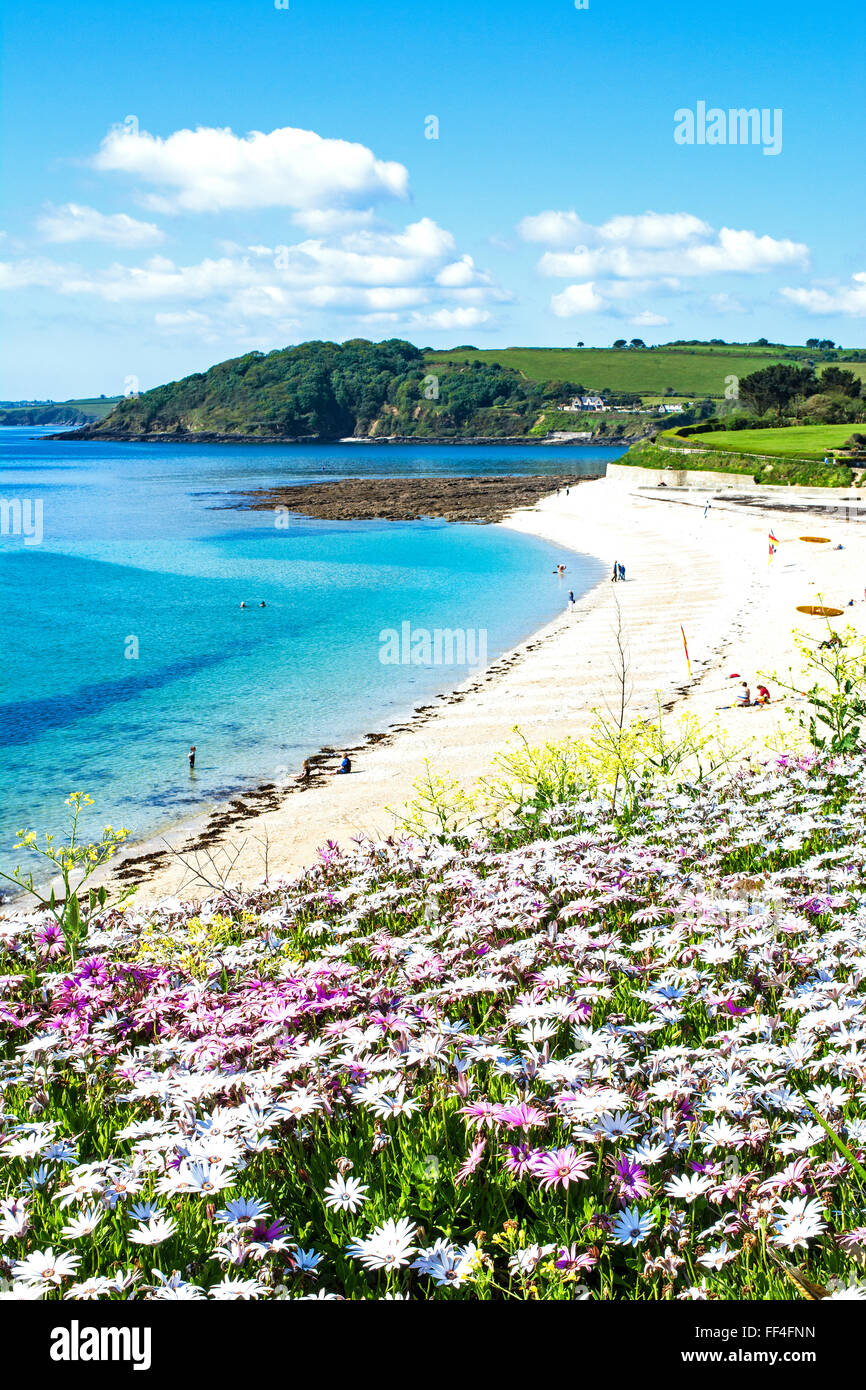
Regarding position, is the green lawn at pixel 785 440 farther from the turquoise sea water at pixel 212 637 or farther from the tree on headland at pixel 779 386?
the turquoise sea water at pixel 212 637

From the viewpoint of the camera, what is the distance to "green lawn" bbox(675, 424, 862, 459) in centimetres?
7693

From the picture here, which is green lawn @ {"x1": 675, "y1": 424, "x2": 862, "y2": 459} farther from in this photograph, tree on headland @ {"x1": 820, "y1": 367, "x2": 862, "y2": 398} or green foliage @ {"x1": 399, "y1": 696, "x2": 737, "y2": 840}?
green foliage @ {"x1": 399, "y1": 696, "x2": 737, "y2": 840}

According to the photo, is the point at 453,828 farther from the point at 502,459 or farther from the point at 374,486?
the point at 502,459

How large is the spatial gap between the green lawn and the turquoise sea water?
24.0m

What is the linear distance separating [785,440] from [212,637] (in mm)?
63837

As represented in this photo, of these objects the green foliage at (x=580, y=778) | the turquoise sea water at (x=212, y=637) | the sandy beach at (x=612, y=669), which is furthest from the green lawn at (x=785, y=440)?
the green foliage at (x=580, y=778)

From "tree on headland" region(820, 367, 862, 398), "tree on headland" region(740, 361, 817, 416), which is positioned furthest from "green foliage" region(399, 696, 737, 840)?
"tree on headland" region(740, 361, 817, 416)

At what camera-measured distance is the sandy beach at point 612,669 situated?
1838cm

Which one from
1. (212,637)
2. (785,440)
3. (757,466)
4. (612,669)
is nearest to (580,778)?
(612,669)

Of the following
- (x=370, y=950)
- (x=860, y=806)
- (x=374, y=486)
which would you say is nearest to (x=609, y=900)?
(x=370, y=950)

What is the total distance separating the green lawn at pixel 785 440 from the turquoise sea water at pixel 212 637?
78.6 ft

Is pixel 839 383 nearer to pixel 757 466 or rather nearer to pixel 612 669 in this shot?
pixel 757 466
